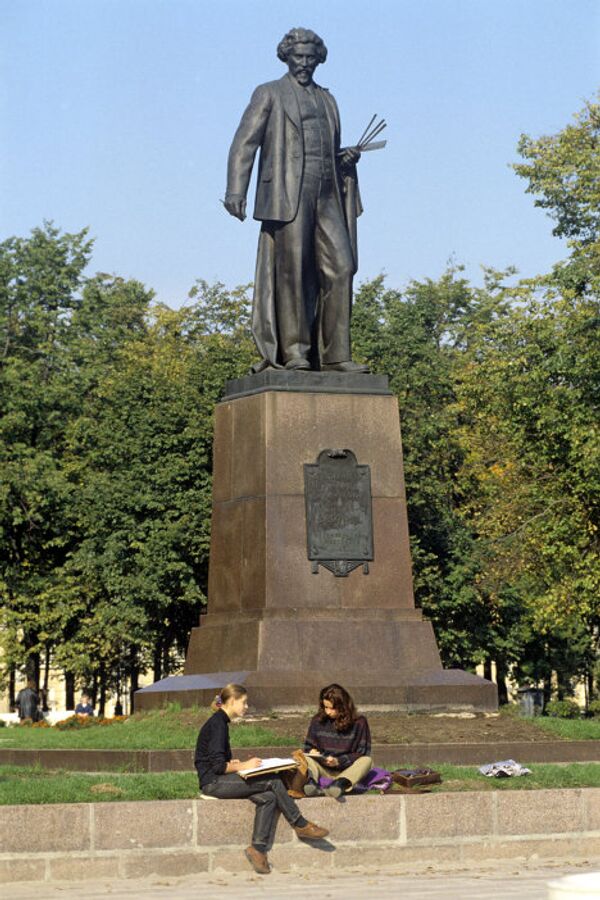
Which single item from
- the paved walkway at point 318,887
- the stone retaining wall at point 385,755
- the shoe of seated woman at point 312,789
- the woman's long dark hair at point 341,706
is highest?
the woman's long dark hair at point 341,706

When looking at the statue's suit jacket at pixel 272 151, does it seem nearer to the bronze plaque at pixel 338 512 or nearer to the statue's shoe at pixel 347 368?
the statue's shoe at pixel 347 368

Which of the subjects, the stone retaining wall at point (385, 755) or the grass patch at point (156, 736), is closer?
the stone retaining wall at point (385, 755)

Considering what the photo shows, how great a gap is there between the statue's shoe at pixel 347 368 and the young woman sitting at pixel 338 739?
5.56m

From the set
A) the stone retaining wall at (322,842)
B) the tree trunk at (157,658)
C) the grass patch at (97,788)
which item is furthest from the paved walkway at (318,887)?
the tree trunk at (157,658)

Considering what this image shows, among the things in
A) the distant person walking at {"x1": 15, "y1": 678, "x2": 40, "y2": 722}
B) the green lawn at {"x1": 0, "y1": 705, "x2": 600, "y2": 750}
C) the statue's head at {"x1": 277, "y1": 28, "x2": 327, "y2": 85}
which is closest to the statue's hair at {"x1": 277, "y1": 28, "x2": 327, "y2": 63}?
the statue's head at {"x1": 277, "y1": 28, "x2": 327, "y2": 85}

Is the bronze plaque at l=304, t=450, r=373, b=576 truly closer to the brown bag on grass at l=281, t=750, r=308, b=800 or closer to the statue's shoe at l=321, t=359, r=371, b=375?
Result: the statue's shoe at l=321, t=359, r=371, b=375

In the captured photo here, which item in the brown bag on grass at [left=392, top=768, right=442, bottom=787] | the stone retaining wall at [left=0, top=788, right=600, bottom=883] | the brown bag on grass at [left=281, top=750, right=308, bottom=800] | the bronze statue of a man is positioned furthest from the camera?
the bronze statue of a man

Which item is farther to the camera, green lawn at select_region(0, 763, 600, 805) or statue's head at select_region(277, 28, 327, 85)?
statue's head at select_region(277, 28, 327, 85)

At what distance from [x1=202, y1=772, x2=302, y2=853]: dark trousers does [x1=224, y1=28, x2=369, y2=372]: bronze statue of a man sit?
6.60 meters

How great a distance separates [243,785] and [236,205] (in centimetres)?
768

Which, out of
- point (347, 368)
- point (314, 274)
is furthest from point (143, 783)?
point (314, 274)

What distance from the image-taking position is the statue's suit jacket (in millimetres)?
17328

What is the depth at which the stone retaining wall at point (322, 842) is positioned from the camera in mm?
10844

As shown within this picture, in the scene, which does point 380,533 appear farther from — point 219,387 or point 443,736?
point 219,387
